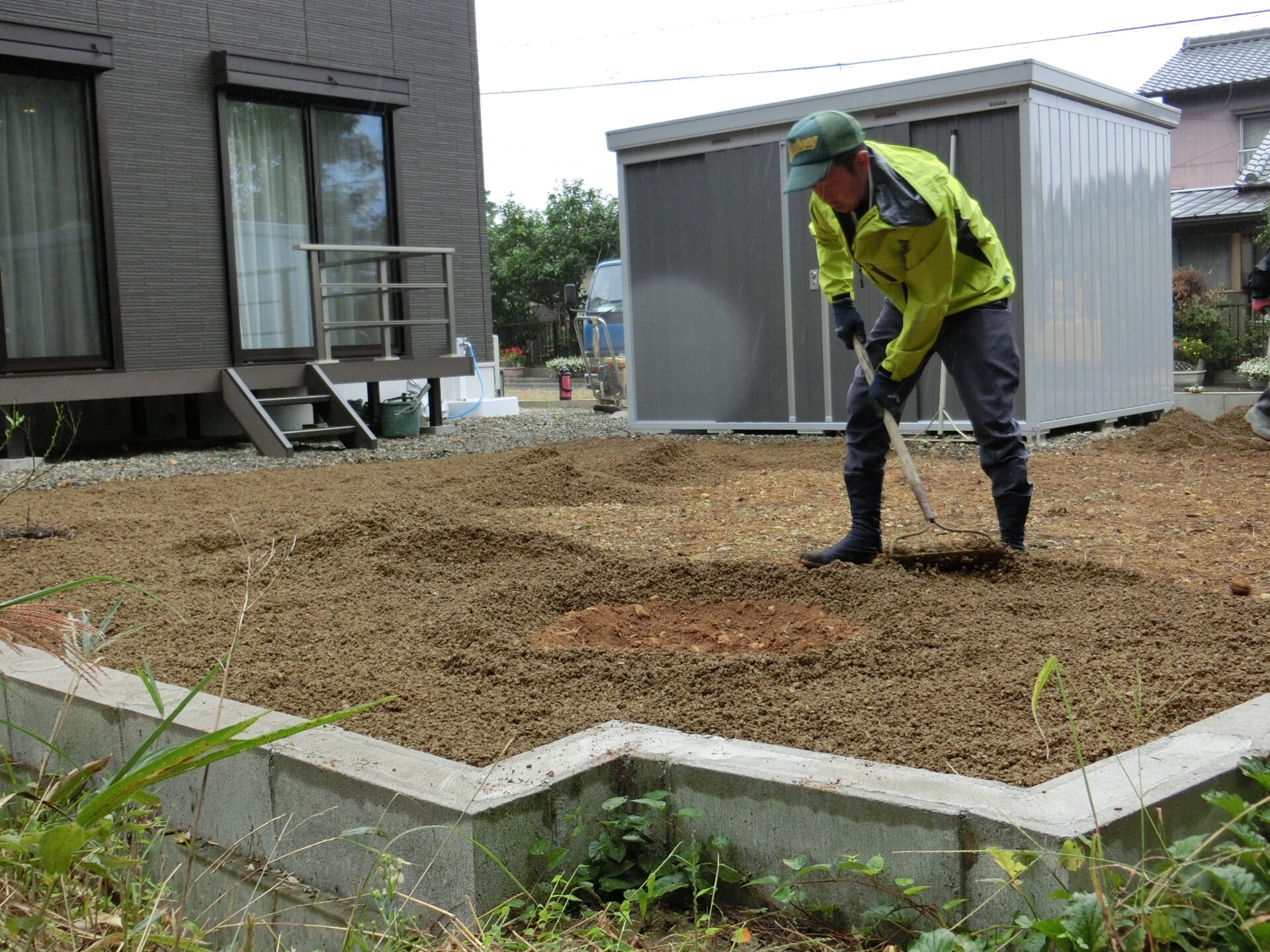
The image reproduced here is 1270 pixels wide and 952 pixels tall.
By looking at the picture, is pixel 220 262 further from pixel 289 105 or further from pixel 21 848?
pixel 21 848

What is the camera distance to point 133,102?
10367 millimetres

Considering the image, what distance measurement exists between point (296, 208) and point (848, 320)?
8.33m

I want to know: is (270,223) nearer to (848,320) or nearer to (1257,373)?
(848,320)

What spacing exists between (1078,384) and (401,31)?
772 cm

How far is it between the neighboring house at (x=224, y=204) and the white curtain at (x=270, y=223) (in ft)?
0.06

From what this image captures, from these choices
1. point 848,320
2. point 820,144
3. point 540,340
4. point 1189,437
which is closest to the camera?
point 820,144

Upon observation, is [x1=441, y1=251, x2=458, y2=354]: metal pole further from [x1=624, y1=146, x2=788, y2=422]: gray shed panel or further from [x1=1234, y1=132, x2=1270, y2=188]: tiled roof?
[x1=1234, y1=132, x2=1270, y2=188]: tiled roof

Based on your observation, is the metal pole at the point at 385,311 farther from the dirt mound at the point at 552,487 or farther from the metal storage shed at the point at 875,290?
the dirt mound at the point at 552,487

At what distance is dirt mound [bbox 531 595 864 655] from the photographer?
3.32 meters

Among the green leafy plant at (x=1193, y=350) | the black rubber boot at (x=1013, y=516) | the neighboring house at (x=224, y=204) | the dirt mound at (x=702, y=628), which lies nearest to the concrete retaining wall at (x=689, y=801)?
the dirt mound at (x=702, y=628)

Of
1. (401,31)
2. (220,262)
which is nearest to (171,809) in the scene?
(220,262)

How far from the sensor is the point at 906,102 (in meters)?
9.03

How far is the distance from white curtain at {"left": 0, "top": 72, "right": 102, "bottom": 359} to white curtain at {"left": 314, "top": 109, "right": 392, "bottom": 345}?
2.26 m

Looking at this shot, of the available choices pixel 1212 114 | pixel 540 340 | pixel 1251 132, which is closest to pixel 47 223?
pixel 540 340
